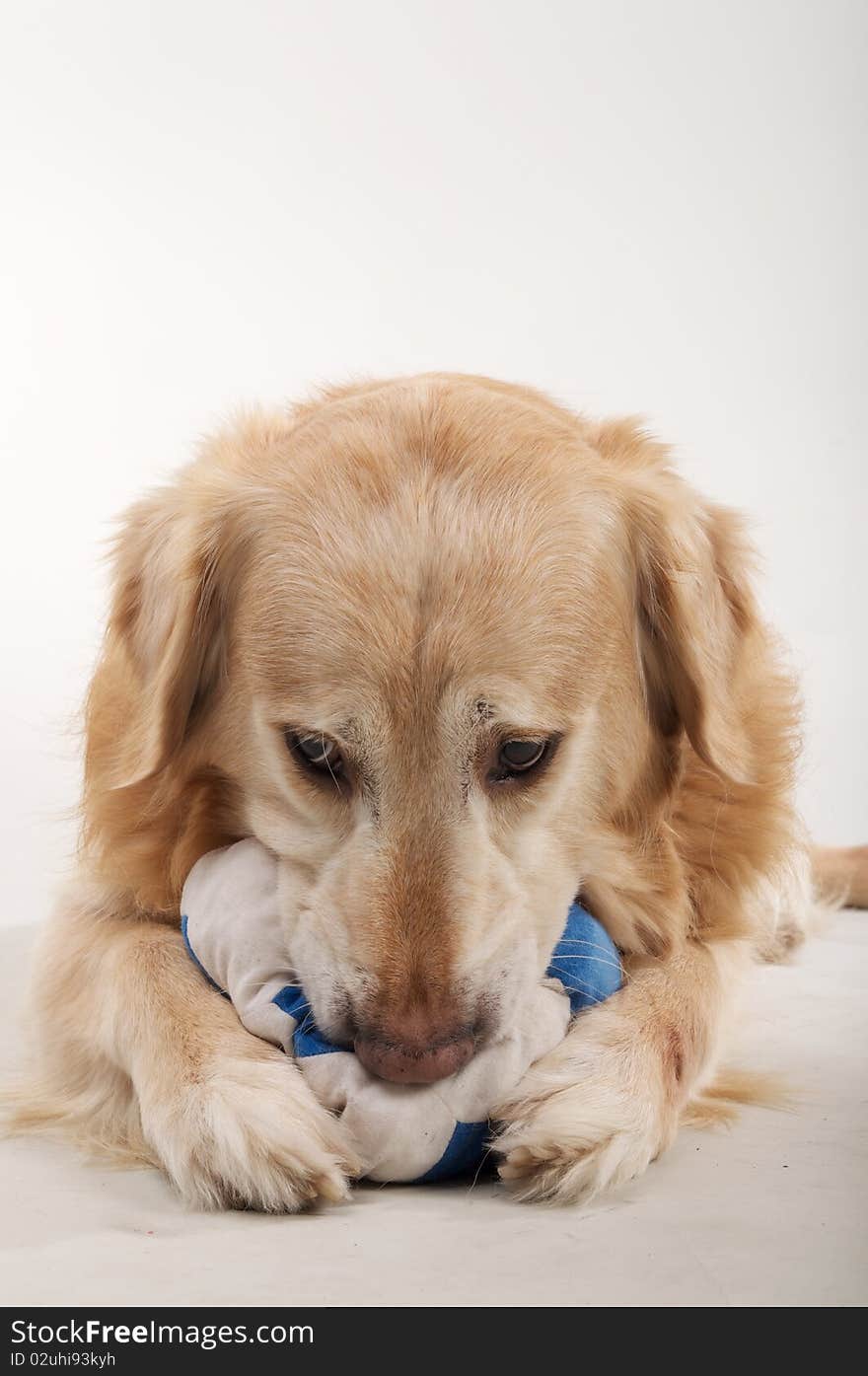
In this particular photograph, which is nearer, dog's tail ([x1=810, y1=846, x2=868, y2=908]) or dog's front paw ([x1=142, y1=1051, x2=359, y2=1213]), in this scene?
dog's front paw ([x1=142, y1=1051, x2=359, y2=1213])

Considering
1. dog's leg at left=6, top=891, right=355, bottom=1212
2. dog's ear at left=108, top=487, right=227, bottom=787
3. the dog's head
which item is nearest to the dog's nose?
the dog's head

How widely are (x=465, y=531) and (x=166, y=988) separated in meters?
0.90

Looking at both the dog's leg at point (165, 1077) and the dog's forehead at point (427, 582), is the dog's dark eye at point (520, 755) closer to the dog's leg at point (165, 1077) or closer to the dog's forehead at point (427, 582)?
the dog's forehead at point (427, 582)

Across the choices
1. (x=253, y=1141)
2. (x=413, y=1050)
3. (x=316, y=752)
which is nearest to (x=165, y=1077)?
(x=253, y=1141)

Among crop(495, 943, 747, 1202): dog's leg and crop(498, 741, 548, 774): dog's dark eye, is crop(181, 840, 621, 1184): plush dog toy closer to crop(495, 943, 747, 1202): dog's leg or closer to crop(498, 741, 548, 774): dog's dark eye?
crop(495, 943, 747, 1202): dog's leg

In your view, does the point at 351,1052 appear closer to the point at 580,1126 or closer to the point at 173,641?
the point at 580,1126

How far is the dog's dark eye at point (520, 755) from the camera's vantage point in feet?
7.62

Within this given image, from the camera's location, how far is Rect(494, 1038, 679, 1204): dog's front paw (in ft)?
7.14

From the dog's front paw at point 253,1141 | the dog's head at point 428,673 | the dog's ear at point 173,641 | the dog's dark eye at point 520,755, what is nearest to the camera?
the dog's front paw at point 253,1141

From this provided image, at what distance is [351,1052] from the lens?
7.34 ft

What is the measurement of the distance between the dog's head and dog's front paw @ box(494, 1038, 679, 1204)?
0.48ft

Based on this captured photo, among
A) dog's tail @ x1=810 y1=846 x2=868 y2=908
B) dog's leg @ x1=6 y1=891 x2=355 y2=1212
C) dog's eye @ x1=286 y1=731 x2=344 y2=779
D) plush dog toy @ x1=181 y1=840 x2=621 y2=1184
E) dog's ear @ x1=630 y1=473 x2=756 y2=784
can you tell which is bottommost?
dog's tail @ x1=810 y1=846 x2=868 y2=908

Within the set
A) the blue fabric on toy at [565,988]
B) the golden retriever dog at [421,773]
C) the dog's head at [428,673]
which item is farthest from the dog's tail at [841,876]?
the blue fabric on toy at [565,988]

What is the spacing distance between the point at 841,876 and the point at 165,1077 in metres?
2.87
